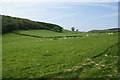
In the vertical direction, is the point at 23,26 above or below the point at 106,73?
above

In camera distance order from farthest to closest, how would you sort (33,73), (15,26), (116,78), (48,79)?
(15,26)
(33,73)
(48,79)
(116,78)

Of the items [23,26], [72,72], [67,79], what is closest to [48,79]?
[67,79]

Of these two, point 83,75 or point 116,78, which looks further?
point 83,75

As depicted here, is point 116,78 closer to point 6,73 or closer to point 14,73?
point 14,73

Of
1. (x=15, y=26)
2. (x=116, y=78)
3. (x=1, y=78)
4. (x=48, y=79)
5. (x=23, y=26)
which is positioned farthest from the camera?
(x=23, y=26)

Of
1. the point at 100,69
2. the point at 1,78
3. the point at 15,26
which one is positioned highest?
the point at 15,26

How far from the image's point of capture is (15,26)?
99.2 metres

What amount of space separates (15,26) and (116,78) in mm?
100572

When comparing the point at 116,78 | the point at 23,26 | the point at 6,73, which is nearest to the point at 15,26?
the point at 23,26

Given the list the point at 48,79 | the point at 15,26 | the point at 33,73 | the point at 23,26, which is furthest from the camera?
the point at 23,26

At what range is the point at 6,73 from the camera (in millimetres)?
12430

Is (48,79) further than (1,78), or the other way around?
(1,78)

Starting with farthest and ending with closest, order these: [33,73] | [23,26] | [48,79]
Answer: [23,26], [33,73], [48,79]

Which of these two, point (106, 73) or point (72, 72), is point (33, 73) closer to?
point (72, 72)
